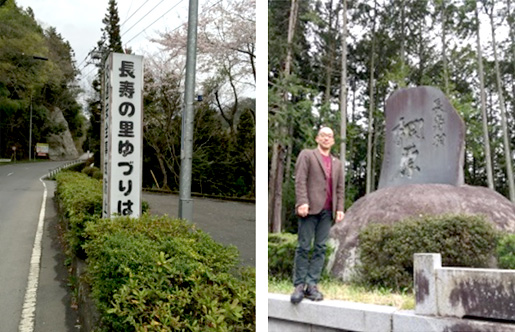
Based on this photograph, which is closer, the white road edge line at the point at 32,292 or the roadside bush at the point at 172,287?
the roadside bush at the point at 172,287

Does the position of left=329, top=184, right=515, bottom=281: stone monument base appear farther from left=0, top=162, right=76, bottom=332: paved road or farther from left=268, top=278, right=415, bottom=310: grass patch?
left=0, top=162, right=76, bottom=332: paved road

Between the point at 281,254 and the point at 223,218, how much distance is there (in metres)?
5.68

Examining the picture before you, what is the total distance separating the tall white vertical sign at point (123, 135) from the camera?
10.9 feet

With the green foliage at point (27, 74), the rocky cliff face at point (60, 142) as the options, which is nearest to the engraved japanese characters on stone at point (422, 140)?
the green foliage at point (27, 74)

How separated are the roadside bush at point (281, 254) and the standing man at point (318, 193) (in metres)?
0.19

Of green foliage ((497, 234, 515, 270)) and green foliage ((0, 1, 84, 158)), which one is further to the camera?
green foliage ((0, 1, 84, 158))

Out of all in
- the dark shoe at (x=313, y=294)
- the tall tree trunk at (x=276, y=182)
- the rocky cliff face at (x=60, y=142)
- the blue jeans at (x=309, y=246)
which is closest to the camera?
the blue jeans at (x=309, y=246)

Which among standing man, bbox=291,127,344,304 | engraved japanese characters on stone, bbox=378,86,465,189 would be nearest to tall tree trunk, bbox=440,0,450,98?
engraved japanese characters on stone, bbox=378,86,465,189

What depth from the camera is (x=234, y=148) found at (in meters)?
9.75

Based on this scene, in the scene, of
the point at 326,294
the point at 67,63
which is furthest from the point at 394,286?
the point at 67,63

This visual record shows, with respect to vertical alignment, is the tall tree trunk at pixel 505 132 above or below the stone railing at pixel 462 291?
above

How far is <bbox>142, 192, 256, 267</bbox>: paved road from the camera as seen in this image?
552 centimetres

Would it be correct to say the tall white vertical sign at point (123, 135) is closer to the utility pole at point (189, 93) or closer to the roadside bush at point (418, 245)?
the utility pole at point (189, 93)

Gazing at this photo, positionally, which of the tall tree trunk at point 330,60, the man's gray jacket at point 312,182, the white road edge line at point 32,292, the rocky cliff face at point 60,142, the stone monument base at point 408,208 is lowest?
the white road edge line at point 32,292
